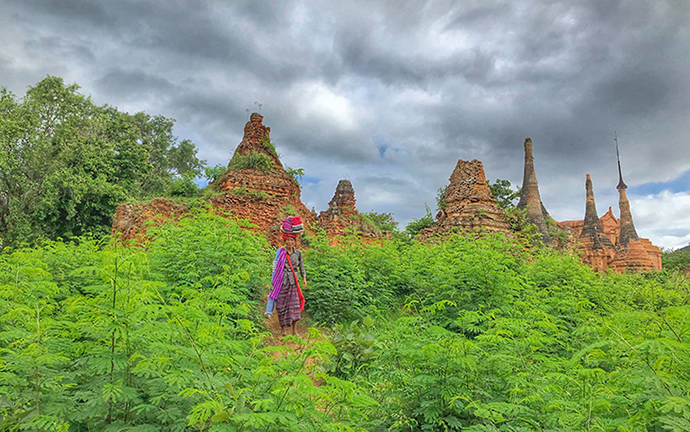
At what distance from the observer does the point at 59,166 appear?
56.2 ft

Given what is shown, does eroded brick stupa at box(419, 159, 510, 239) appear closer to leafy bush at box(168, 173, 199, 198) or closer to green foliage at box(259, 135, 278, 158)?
green foliage at box(259, 135, 278, 158)

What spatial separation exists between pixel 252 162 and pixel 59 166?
1023 cm

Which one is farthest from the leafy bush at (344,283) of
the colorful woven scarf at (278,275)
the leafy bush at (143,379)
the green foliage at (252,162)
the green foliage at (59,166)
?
the green foliage at (59,166)

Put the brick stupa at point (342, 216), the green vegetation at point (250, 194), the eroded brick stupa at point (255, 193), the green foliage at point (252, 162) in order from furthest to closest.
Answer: the brick stupa at point (342, 216) → the green foliage at point (252, 162) → the green vegetation at point (250, 194) → the eroded brick stupa at point (255, 193)

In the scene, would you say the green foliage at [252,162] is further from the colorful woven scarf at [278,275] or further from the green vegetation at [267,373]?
the green vegetation at [267,373]

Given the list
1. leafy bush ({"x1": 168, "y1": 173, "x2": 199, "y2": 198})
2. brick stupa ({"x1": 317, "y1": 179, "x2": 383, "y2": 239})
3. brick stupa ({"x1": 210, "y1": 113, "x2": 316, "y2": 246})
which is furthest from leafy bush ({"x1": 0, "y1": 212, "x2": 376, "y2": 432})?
brick stupa ({"x1": 317, "y1": 179, "x2": 383, "y2": 239})

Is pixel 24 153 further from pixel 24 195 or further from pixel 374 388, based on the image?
pixel 374 388

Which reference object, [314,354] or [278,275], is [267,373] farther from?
[278,275]

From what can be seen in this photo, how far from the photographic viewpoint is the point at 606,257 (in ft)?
90.8

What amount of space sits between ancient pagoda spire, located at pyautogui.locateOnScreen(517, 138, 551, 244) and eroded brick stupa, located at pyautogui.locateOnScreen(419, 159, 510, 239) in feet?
21.8

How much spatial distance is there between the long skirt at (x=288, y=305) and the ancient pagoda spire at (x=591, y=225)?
29.1m

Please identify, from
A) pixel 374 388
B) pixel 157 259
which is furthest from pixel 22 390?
pixel 157 259

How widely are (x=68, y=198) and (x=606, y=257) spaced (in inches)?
1304

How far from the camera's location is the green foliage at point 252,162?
13398mm
